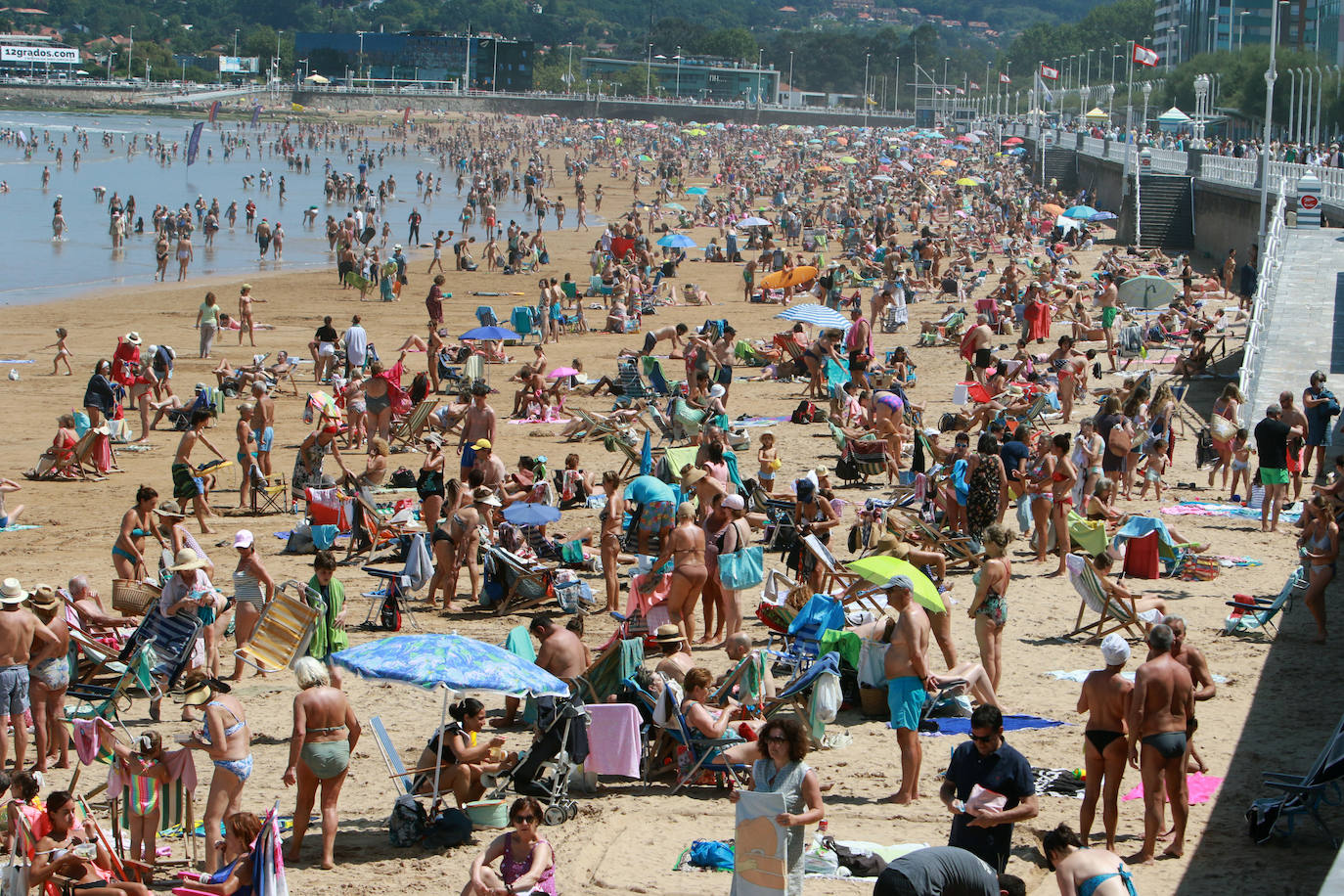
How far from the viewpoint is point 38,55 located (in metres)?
143

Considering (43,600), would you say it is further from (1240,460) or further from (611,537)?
(1240,460)

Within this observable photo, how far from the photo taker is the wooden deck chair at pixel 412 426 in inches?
627

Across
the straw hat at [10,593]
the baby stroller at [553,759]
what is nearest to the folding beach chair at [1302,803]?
the baby stroller at [553,759]

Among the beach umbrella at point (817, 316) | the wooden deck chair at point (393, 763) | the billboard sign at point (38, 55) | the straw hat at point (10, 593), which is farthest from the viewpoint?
the billboard sign at point (38, 55)

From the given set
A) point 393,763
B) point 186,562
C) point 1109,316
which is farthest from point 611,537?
point 1109,316

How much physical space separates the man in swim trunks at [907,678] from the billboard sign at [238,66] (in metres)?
146

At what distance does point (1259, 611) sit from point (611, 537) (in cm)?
454

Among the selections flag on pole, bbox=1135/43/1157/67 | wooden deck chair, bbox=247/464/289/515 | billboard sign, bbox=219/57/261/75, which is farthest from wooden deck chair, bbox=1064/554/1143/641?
billboard sign, bbox=219/57/261/75

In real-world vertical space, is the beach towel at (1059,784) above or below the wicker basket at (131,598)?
below

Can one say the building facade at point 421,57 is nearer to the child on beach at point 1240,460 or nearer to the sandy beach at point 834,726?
the sandy beach at point 834,726

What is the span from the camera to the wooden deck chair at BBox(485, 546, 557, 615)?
10.8 m

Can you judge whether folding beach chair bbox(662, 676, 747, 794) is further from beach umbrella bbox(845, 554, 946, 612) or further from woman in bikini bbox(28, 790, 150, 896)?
woman in bikini bbox(28, 790, 150, 896)

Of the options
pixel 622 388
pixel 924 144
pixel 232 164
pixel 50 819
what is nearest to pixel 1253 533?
pixel 622 388

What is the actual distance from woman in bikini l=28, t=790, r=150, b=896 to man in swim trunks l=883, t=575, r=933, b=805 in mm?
3555
